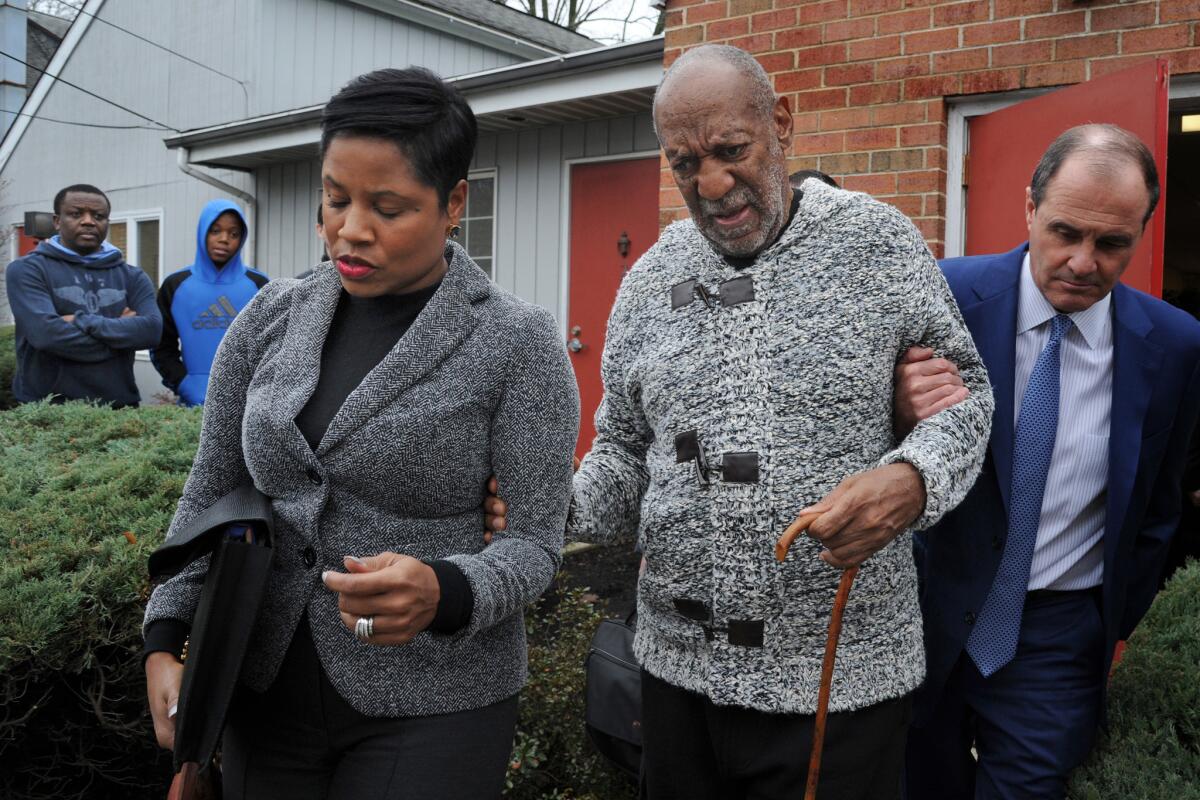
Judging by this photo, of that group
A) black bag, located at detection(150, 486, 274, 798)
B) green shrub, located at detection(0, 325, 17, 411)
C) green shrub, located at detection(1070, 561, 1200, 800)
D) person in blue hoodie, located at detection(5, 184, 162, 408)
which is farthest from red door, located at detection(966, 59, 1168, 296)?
green shrub, located at detection(0, 325, 17, 411)

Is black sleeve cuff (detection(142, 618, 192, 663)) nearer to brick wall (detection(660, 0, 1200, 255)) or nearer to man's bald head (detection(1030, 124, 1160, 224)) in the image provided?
man's bald head (detection(1030, 124, 1160, 224))

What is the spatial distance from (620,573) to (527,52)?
11.0m

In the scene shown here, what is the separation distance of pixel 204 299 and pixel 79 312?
668mm

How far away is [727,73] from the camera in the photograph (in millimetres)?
1881

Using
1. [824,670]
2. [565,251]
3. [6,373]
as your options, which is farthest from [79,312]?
[6,373]

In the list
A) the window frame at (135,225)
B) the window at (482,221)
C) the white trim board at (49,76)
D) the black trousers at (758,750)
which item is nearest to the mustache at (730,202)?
the black trousers at (758,750)

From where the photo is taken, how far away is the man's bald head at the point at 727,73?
6.18ft

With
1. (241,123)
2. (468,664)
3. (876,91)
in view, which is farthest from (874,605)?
(241,123)

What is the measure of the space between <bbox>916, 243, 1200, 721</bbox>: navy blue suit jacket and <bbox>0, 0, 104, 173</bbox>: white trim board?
55.6 feet

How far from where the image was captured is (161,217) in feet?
46.4

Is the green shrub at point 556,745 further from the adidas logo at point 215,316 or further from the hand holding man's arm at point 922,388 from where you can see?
the adidas logo at point 215,316

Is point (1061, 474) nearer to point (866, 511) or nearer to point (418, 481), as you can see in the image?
point (866, 511)

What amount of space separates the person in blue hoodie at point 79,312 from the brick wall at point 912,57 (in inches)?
142

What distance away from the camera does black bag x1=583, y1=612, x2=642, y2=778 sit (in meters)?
3.04
